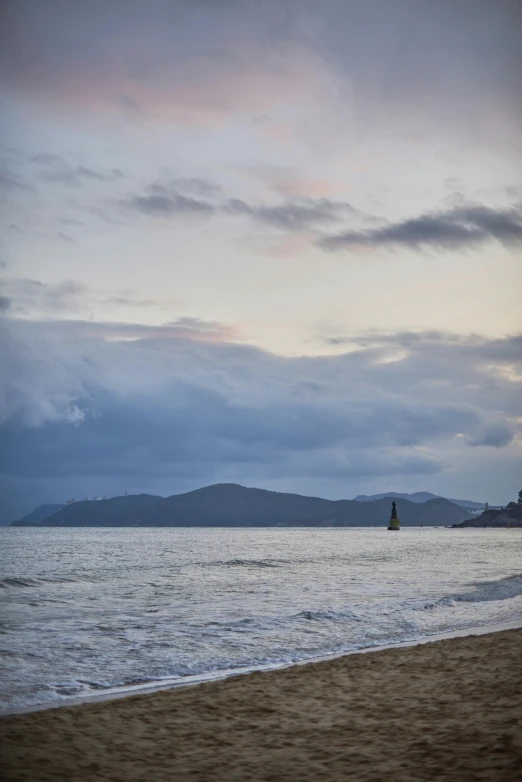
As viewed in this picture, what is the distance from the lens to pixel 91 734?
377 inches

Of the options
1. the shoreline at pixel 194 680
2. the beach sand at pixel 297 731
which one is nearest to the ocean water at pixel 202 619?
the shoreline at pixel 194 680

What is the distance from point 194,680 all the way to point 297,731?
487 cm

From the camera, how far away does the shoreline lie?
1180cm

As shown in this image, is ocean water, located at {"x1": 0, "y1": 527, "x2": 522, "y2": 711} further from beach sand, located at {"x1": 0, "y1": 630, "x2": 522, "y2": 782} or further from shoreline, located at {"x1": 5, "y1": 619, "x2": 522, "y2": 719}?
beach sand, located at {"x1": 0, "y1": 630, "x2": 522, "y2": 782}

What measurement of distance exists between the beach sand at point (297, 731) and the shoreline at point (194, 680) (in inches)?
17.9

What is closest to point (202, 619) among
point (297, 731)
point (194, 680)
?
point (194, 680)

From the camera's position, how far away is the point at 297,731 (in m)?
9.42

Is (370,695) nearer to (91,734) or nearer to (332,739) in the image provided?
(332,739)

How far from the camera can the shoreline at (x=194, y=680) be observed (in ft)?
38.7

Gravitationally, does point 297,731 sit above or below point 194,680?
above

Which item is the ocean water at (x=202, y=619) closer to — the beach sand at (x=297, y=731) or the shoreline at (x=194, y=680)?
the shoreline at (x=194, y=680)

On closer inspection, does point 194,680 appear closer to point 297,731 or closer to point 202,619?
point 297,731

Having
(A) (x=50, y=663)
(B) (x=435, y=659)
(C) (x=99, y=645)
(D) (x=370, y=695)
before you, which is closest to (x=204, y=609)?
(C) (x=99, y=645)

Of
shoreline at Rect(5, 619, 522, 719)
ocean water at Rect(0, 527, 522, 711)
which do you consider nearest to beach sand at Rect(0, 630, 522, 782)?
shoreline at Rect(5, 619, 522, 719)
